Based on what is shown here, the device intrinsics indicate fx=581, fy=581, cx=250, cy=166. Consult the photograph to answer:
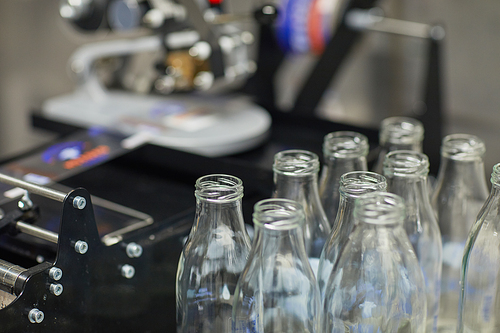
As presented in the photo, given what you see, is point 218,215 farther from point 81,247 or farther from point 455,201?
point 455,201

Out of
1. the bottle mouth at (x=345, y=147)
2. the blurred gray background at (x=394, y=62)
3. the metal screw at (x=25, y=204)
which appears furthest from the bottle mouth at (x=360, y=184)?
the blurred gray background at (x=394, y=62)

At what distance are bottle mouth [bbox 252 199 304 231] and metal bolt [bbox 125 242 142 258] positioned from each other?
0.94ft

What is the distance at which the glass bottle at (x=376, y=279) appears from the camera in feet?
1.65

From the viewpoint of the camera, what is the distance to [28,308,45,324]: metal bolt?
61 cm

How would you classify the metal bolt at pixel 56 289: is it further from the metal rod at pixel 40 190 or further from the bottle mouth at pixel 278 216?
the bottle mouth at pixel 278 216

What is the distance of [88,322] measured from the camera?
0.70 m

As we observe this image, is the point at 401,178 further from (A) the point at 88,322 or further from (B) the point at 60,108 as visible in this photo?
(B) the point at 60,108

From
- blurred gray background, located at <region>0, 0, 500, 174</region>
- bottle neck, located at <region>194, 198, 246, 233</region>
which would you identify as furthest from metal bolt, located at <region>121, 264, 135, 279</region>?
blurred gray background, located at <region>0, 0, 500, 174</region>

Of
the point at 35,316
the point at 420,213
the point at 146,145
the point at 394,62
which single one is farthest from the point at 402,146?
the point at 394,62

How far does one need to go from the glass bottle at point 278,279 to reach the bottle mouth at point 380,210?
5 cm

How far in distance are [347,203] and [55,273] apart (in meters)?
0.33

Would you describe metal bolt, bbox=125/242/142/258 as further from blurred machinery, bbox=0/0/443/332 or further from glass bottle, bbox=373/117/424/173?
glass bottle, bbox=373/117/424/173

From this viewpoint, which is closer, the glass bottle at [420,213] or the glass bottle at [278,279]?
the glass bottle at [278,279]

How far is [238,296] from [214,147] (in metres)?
0.67
